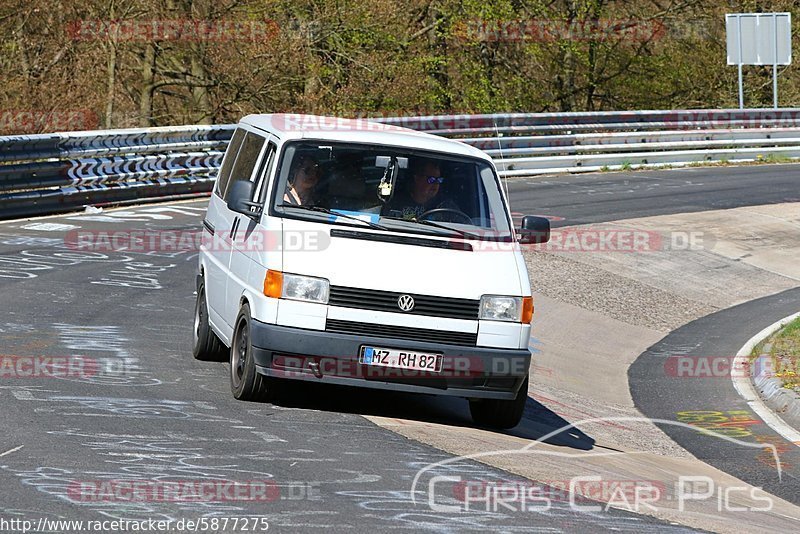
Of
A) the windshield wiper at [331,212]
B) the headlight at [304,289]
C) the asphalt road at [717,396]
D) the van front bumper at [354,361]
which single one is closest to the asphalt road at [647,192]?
the asphalt road at [717,396]

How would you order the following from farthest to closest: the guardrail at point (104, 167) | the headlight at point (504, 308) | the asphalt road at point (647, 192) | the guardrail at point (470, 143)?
the asphalt road at point (647, 192)
the guardrail at point (470, 143)
the guardrail at point (104, 167)
the headlight at point (504, 308)

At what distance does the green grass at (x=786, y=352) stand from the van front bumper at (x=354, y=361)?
4.45 meters

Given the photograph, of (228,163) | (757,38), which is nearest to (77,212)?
(228,163)

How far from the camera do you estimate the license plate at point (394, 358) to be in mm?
8172

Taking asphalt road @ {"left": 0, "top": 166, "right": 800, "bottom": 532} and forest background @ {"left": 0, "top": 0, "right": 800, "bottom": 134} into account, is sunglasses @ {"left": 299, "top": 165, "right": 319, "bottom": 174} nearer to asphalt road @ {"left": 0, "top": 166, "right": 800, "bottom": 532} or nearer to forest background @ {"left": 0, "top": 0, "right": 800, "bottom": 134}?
asphalt road @ {"left": 0, "top": 166, "right": 800, "bottom": 532}

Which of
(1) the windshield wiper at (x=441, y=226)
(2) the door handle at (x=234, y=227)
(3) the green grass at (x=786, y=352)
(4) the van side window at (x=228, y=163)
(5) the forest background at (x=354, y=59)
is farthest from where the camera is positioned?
(5) the forest background at (x=354, y=59)

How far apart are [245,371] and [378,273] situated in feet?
3.70

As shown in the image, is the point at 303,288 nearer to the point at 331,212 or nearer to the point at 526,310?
the point at 331,212

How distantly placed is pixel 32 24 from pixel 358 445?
2310 cm

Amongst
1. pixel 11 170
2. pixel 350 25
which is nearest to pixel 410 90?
pixel 350 25

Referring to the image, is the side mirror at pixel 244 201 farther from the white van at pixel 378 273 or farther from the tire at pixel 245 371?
the tire at pixel 245 371

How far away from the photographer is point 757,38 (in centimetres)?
3462

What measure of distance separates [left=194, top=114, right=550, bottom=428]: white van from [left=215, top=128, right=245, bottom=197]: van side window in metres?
1.09

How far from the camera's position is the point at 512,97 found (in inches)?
1470
